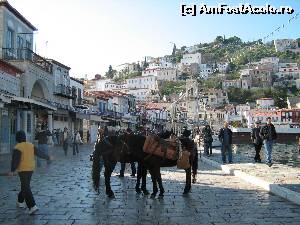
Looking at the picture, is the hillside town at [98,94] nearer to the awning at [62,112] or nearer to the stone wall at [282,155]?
the awning at [62,112]

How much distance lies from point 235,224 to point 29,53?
23925 mm

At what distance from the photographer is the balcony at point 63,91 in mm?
41000

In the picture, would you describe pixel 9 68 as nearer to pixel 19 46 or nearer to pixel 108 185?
pixel 19 46

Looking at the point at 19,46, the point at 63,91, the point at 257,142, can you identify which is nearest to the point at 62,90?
the point at 63,91

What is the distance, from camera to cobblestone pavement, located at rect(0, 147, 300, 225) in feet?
22.9

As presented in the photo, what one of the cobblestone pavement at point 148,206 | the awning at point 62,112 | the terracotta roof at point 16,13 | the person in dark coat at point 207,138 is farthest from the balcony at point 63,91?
the cobblestone pavement at point 148,206

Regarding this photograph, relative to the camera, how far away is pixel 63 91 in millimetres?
42344

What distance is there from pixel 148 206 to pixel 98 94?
192 ft

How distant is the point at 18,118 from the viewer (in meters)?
26.3

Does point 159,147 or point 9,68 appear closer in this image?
point 159,147

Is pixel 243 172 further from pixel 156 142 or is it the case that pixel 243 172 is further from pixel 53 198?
pixel 53 198

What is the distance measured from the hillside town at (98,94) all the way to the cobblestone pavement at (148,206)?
8.70 metres

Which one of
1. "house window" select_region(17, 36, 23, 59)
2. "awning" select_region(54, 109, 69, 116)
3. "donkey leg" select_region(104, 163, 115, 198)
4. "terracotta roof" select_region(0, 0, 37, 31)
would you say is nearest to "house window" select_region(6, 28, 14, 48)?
"house window" select_region(17, 36, 23, 59)

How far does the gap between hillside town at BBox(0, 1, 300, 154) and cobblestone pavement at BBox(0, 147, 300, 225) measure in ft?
28.5
